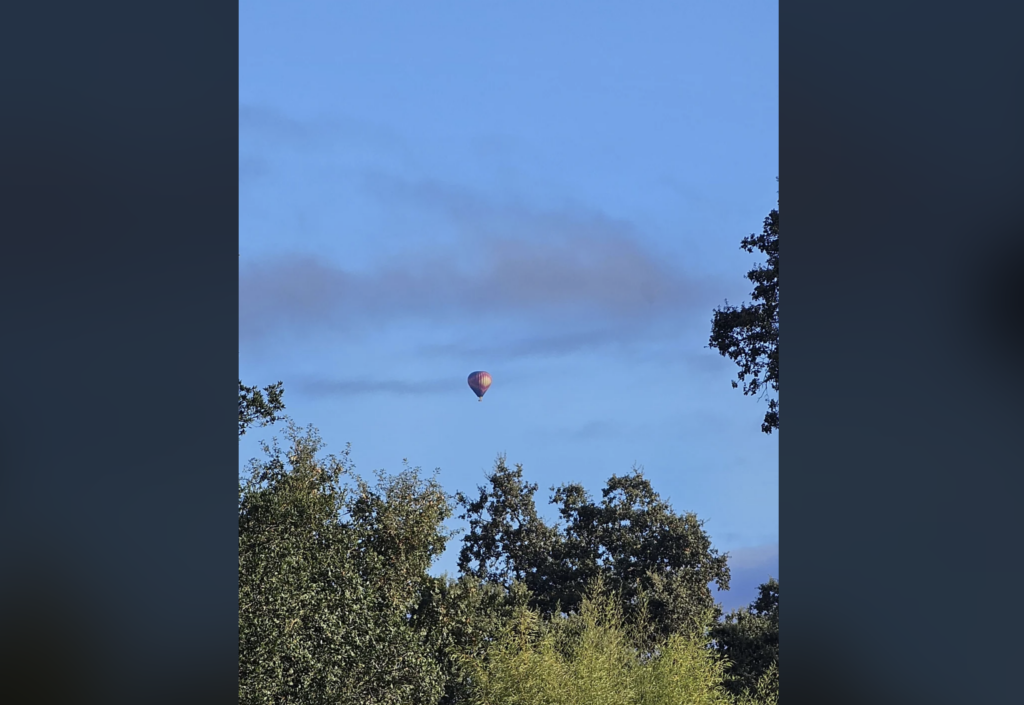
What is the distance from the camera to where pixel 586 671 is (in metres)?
15.1

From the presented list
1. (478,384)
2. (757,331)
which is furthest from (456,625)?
(478,384)

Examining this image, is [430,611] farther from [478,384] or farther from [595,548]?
[478,384]

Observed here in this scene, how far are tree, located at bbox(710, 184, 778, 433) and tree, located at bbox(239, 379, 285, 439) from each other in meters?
6.45

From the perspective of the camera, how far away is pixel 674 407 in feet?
82.8

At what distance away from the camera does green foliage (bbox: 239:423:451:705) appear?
460 inches

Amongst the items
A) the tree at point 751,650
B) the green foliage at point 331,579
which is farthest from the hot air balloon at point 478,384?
the green foliage at point 331,579

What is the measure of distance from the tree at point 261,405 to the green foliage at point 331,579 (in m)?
0.53

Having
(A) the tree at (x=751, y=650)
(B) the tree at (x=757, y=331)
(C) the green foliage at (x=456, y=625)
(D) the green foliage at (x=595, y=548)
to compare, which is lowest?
(A) the tree at (x=751, y=650)

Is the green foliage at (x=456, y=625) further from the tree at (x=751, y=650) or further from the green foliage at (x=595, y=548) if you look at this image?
the green foliage at (x=595, y=548)

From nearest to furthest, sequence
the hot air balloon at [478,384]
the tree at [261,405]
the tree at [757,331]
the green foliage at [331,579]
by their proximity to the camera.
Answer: the green foliage at [331,579], the tree at [261,405], the tree at [757,331], the hot air balloon at [478,384]

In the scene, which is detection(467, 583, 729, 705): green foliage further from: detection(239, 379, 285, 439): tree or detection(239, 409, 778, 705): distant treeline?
detection(239, 379, 285, 439): tree

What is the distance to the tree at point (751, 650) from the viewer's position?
18484 millimetres

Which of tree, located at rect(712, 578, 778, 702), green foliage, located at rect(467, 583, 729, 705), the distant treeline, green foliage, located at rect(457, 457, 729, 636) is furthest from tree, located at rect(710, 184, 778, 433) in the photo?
green foliage, located at rect(457, 457, 729, 636)

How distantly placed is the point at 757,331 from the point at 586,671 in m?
5.48
